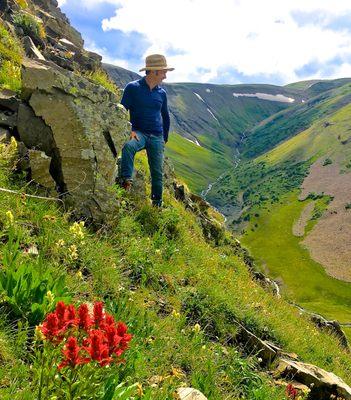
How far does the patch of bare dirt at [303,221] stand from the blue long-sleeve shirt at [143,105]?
538 ft

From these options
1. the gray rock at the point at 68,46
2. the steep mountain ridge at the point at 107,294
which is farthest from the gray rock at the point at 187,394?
the gray rock at the point at 68,46

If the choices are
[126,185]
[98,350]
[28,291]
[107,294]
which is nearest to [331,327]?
[126,185]

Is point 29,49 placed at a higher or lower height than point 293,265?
higher

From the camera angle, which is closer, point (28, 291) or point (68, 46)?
point (28, 291)

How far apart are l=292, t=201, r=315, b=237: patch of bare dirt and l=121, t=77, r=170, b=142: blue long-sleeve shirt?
16409 centimetres

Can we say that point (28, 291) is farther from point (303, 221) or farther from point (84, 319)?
point (303, 221)

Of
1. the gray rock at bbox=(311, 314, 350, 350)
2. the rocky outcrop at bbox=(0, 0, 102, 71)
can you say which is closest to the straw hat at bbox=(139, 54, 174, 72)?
the rocky outcrop at bbox=(0, 0, 102, 71)

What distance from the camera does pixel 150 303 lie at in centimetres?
736

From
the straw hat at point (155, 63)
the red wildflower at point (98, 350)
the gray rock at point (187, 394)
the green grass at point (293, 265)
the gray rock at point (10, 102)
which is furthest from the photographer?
the green grass at point (293, 265)

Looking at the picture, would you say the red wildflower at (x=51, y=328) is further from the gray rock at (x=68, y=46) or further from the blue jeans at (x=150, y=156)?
the gray rock at (x=68, y=46)

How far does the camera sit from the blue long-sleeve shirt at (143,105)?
11.7m

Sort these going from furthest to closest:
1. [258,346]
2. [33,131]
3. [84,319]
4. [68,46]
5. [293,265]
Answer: [293,265]
[68,46]
[33,131]
[258,346]
[84,319]

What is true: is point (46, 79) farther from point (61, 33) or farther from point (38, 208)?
point (61, 33)

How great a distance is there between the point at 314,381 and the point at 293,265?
466ft
